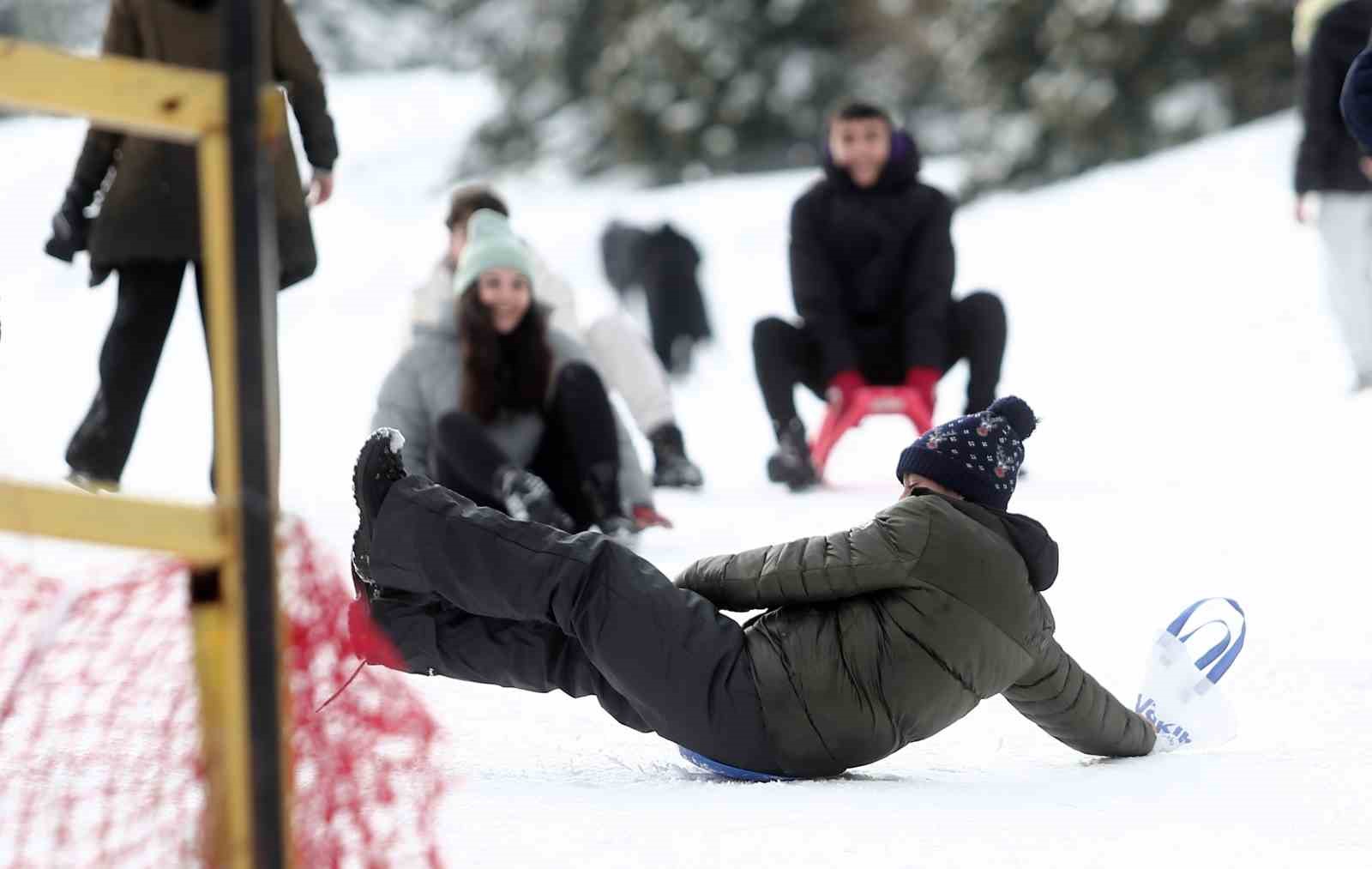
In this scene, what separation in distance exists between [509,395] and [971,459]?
6.60 feet

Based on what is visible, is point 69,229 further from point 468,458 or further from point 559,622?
point 559,622

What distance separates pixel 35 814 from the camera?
210cm

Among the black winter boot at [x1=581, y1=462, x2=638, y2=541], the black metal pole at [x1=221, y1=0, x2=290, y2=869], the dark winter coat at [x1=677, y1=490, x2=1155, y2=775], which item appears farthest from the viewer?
the black winter boot at [x1=581, y1=462, x2=638, y2=541]

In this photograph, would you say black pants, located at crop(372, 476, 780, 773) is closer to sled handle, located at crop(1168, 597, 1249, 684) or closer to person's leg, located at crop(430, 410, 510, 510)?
sled handle, located at crop(1168, 597, 1249, 684)

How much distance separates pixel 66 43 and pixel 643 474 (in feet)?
97.5

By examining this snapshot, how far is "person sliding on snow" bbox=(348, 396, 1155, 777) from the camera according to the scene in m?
2.52

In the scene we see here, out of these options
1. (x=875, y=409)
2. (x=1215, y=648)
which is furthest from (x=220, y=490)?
(x=875, y=409)

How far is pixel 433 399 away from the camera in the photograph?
14.8 feet

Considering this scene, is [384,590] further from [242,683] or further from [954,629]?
[242,683]

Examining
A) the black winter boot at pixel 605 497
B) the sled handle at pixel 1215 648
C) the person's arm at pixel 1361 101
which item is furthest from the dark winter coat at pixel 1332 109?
the sled handle at pixel 1215 648

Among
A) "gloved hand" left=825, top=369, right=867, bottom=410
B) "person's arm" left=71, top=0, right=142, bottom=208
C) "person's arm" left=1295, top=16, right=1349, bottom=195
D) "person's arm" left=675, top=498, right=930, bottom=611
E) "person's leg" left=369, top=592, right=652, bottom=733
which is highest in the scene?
"person's arm" left=1295, top=16, right=1349, bottom=195

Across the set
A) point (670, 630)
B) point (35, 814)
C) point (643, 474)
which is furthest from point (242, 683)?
point (643, 474)

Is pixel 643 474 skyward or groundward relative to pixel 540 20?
groundward

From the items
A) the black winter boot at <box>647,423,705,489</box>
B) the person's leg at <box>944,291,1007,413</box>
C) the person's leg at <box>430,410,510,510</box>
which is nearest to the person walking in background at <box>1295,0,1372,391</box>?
the person's leg at <box>944,291,1007,413</box>
